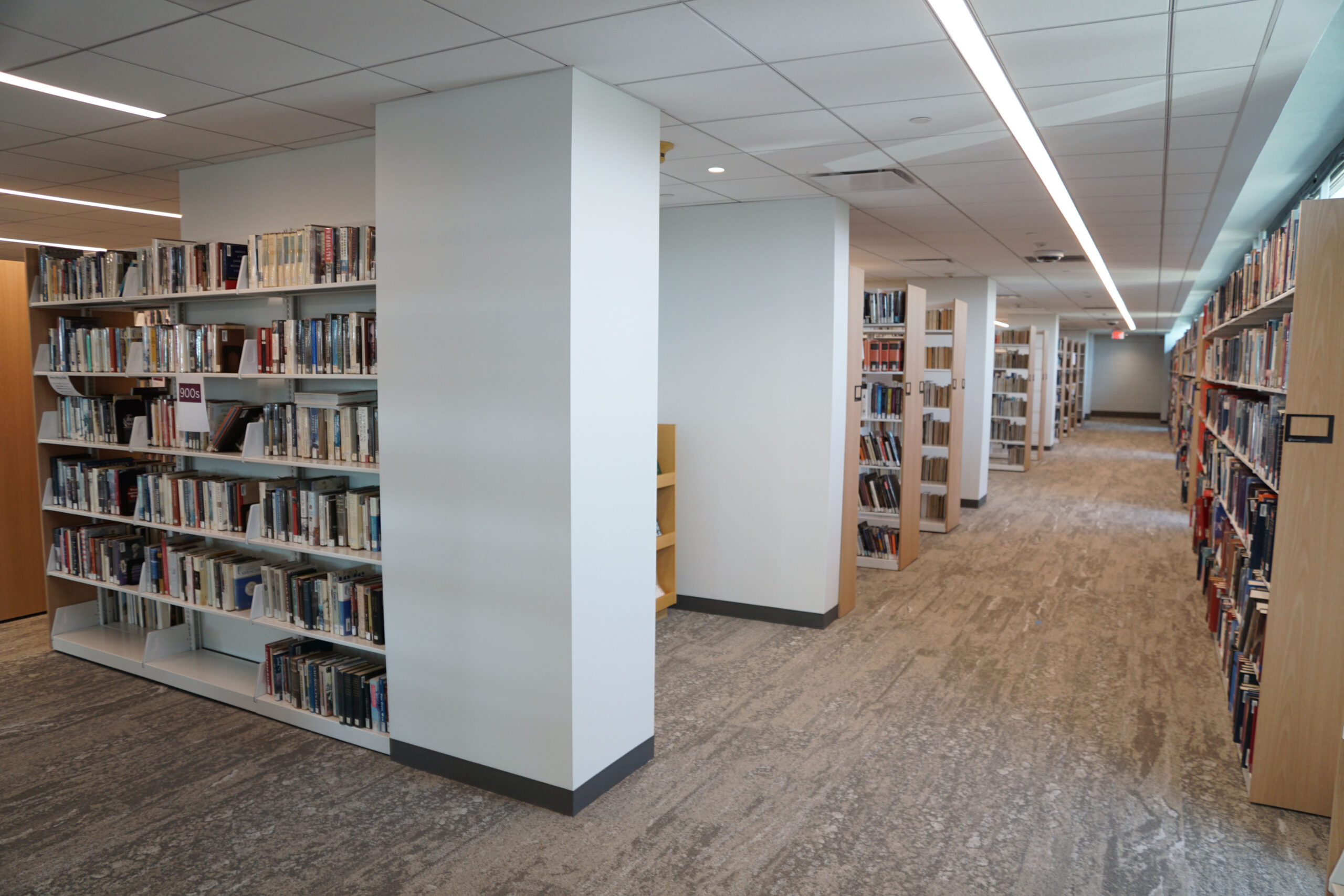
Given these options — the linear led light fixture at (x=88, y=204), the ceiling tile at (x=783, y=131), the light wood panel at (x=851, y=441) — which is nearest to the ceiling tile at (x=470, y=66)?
the ceiling tile at (x=783, y=131)

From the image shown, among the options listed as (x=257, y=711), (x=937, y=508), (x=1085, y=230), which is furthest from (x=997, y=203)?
(x=257, y=711)

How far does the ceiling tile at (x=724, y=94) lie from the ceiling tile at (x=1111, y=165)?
1.55 meters

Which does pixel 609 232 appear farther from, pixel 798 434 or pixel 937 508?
pixel 937 508

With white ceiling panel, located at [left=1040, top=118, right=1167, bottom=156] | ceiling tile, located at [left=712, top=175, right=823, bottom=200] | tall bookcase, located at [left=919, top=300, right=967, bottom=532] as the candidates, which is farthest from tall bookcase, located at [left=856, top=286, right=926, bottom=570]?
white ceiling panel, located at [left=1040, top=118, right=1167, bottom=156]

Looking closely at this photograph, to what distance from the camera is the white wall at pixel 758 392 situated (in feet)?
17.9

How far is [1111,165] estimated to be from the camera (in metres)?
4.38

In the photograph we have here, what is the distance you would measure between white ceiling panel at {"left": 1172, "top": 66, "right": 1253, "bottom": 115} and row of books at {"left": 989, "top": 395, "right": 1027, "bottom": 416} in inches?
425

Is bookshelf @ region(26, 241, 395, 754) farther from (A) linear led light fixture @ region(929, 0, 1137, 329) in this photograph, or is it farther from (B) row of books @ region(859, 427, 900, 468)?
(B) row of books @ region(859, 427, 900, 468)

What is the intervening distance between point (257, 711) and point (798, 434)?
3.51 m

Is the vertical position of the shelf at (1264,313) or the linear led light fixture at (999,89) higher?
the linear led light fixture at (999,89)

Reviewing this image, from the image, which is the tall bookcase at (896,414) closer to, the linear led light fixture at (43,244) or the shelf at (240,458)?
the shelf at (240,458)

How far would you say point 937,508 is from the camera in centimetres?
902

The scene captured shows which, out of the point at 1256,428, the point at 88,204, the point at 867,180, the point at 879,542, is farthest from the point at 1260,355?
the point at 88,204

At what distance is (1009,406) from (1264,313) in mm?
9549
